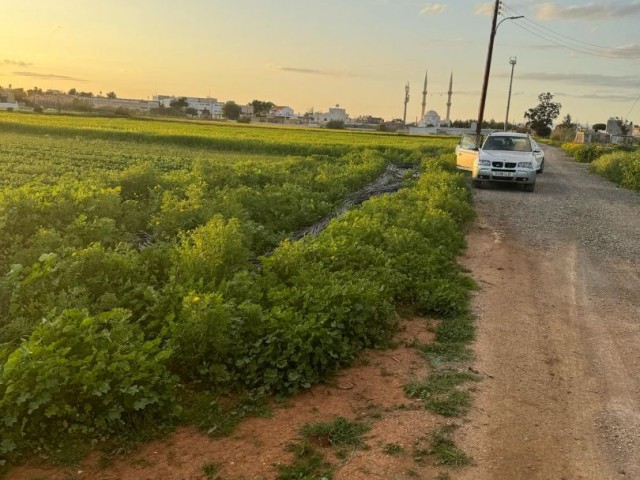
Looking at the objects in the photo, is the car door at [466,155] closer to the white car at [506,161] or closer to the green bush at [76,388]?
the white car at [506,161]

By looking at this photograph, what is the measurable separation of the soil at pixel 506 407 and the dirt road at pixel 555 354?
13 millimetres

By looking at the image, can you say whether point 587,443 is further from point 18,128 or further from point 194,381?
point 18,128

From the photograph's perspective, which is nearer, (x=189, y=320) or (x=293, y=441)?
(x=293, y=441)

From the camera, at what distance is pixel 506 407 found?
14.8ft

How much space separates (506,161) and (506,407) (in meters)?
14.6

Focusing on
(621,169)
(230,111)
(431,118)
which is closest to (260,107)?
(230,111)

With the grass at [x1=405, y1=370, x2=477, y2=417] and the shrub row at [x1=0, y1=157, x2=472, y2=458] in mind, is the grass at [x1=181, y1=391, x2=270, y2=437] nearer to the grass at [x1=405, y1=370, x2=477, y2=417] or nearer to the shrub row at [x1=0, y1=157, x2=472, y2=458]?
Result: the shrub row at [x1=0, y1=157, x2=472, y2=458]

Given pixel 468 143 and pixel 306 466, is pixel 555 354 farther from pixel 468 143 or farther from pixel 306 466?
pixel 468 143

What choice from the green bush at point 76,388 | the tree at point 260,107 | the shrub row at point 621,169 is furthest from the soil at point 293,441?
the tree at point 260,107

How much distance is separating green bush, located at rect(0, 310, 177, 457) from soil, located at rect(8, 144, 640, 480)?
236mm

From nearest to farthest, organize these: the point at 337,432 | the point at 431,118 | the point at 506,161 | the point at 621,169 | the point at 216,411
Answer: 1. the point at 337,432
2. the point at 216,411
3. the point at 506,161
4. the point at 621,169
5. the point at 431,118

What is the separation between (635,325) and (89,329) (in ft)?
19.6

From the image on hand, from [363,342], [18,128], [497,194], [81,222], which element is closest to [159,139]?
[18,128]

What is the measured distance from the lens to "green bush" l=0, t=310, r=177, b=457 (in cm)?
374
